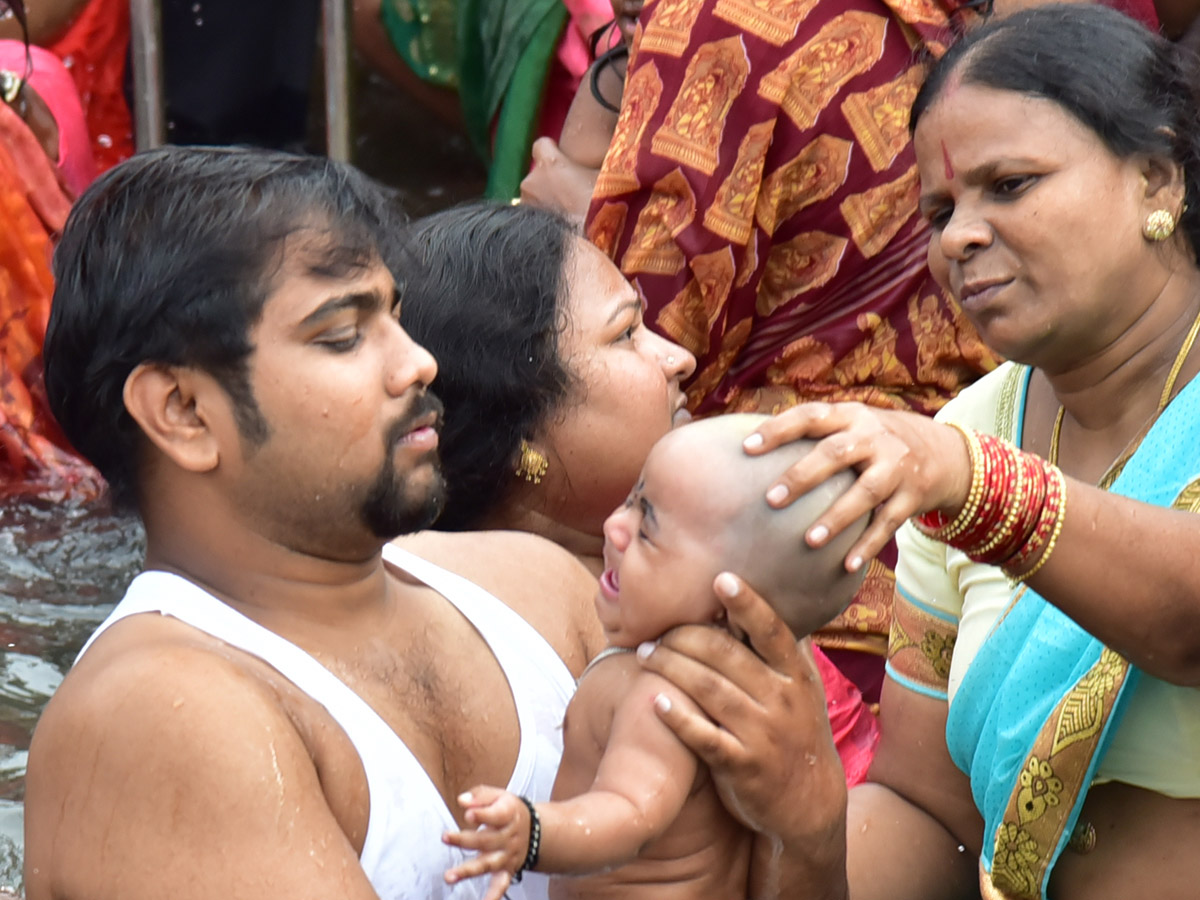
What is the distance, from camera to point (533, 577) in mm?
2576

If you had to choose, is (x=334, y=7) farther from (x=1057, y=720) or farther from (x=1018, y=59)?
(x=1057, y=720)

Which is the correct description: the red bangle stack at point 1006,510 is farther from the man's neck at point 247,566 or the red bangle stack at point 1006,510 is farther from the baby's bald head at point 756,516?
the man's neck at point 247,566

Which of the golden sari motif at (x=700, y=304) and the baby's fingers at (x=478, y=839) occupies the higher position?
the baby's fingers at (x=478, y=839)

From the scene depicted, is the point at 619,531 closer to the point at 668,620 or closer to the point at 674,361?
the point at 668,620

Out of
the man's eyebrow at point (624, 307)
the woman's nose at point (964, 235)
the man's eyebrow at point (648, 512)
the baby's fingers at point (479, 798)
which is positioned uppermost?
the woman's nose at point (964, 235)

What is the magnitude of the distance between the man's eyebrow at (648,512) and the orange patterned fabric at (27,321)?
349cm

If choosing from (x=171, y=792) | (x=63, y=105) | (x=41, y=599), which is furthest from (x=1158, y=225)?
(x=63, y=105)

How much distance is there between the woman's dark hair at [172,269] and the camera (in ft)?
6.77

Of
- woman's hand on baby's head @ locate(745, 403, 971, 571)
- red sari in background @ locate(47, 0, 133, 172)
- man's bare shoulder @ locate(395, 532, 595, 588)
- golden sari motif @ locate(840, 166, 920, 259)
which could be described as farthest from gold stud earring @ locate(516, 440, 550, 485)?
red sari in background @ locate(47, 0, 133, 172)

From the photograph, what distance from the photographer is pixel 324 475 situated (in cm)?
211

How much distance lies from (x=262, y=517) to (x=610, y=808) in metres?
0.62

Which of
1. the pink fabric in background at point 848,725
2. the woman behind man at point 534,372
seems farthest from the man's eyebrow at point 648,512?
the pink fabric in background at point 848,725

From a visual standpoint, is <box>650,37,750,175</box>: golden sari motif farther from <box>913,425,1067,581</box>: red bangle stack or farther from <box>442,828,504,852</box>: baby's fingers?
<box>442,828,504,852</box>: baby's fingers

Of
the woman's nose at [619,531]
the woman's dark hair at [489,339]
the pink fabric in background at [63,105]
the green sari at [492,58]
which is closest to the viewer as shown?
the woman's nose at [619,531]
